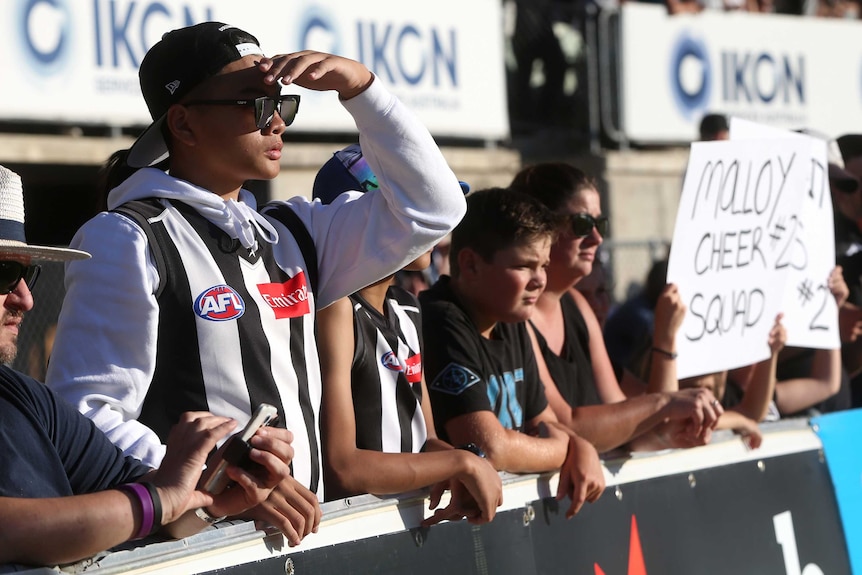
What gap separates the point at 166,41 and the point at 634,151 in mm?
9822

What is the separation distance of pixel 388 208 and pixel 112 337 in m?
0.80

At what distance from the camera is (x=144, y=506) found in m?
2.55

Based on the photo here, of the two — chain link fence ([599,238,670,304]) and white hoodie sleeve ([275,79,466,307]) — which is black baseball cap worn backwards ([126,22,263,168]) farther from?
chain link fence ([599,238,670,304])

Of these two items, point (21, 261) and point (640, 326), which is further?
point (640, 326)

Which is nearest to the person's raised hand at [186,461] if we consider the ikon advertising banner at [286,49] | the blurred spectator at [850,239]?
the blurred spectator at [850,239]

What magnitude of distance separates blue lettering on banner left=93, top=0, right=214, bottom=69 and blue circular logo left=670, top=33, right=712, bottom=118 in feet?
16.2

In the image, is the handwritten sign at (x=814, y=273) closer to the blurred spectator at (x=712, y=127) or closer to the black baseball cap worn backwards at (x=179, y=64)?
the blurred spectator at (x=712, y=127)

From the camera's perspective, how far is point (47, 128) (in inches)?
369

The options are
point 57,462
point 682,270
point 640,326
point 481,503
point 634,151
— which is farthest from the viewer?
point 634,151

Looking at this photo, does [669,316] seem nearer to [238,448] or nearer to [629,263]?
[238,448]

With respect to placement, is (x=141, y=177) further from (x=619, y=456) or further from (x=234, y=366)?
(x=619, y=456)

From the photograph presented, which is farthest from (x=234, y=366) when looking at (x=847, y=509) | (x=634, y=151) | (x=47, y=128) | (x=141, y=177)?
(x=634, y=151)

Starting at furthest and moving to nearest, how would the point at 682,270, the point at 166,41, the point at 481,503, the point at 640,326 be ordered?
the point at 640,326 → the point at 682,270 → the point at 481,503 → the point at 166,41

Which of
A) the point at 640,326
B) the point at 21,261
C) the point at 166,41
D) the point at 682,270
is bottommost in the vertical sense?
the point at 640,326
